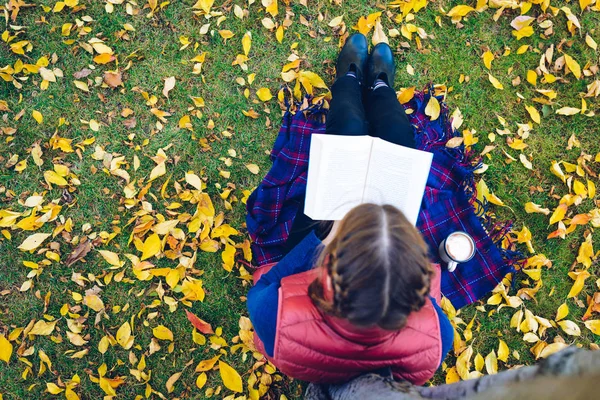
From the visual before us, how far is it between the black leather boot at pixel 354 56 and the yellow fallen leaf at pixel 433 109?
1.57 ft

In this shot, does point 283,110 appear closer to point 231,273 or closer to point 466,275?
point 231,273

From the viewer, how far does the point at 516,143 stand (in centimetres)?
274

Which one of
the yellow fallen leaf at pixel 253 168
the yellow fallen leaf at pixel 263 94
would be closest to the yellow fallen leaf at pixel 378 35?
the yellow fallen leaf at pixel 263 94

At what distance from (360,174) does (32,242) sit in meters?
2.05

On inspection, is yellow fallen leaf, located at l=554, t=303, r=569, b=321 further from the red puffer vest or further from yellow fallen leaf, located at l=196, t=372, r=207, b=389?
yellow fallen leaf, located at l=196, t=372, r=207, b=389

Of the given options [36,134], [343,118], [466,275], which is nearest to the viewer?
[343,118]

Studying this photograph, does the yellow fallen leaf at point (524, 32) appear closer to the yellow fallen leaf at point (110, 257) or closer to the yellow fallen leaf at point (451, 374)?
the yellow fallen leaf at point (451, 374)

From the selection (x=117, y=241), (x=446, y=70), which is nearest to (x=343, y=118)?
(x=446, y=70)

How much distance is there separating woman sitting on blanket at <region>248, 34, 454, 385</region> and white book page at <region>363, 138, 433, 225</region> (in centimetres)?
41

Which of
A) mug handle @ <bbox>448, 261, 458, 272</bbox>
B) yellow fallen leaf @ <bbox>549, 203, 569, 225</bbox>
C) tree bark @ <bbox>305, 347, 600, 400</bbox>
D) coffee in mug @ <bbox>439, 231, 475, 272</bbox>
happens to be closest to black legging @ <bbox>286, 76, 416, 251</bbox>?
coffee in mug @ <bbox>439, 231, 475, 272</bbox>

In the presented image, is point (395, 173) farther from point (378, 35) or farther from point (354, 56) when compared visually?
point (378, 35)

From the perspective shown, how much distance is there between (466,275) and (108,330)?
A: 221cm

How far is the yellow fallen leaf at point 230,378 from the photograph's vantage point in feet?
8.01

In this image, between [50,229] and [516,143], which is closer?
[50,229]
